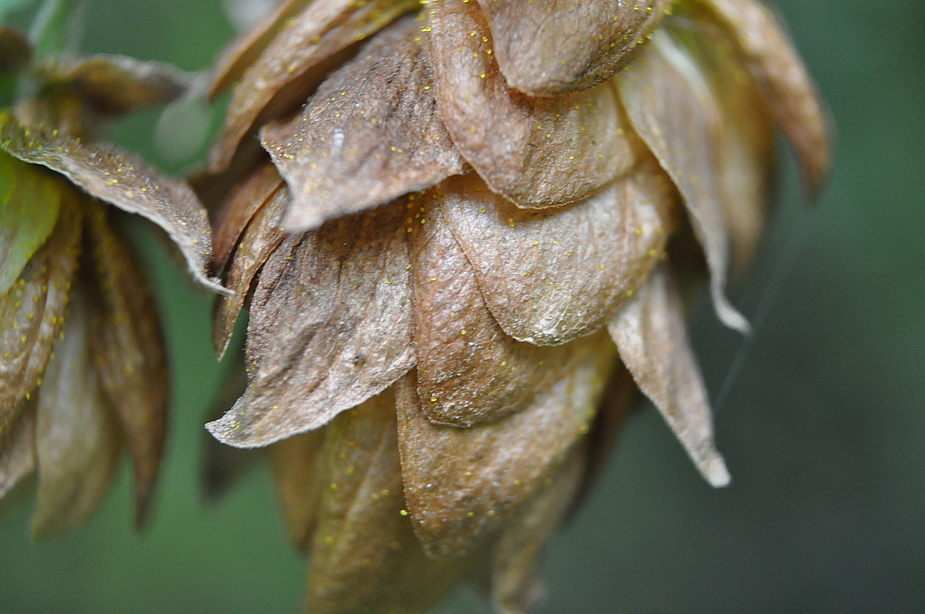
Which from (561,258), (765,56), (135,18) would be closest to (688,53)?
(765,56)

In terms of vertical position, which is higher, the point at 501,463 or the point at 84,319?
the point at 84,319

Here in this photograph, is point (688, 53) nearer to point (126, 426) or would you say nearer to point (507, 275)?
point (507, 275)

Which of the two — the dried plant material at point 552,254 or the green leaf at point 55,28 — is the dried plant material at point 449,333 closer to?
the dried plant material at point 552,254

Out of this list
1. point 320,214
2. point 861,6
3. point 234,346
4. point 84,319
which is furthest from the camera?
point 861,6

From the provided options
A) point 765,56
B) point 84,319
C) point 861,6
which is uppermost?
point 84,319

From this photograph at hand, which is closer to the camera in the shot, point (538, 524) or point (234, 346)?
point (538, 524)

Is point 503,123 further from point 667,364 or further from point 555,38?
point 667,364

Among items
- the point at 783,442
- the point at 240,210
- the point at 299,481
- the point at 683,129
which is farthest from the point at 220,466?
the point at 783,442
